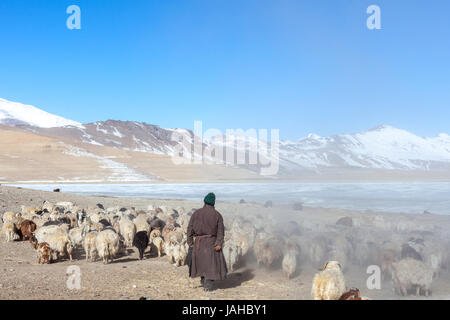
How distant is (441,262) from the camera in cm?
910

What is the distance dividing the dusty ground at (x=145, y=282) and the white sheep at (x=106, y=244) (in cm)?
25

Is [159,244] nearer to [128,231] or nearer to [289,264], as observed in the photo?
[128,231]

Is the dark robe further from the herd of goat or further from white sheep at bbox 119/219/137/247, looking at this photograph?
white sheep at bbox 119/219/137/247

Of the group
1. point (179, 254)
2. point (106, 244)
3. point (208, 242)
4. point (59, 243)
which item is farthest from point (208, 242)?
point (59, 243)

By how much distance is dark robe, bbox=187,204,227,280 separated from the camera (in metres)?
6.85

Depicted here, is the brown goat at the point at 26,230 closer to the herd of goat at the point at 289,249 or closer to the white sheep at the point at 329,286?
the herd of goat at the point at 289,249

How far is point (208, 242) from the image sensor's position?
22.5 feet

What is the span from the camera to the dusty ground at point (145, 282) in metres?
6.87

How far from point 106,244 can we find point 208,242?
3727 mm

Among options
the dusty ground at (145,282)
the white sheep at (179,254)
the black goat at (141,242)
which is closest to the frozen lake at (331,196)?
the dusty ground at (145,282)
